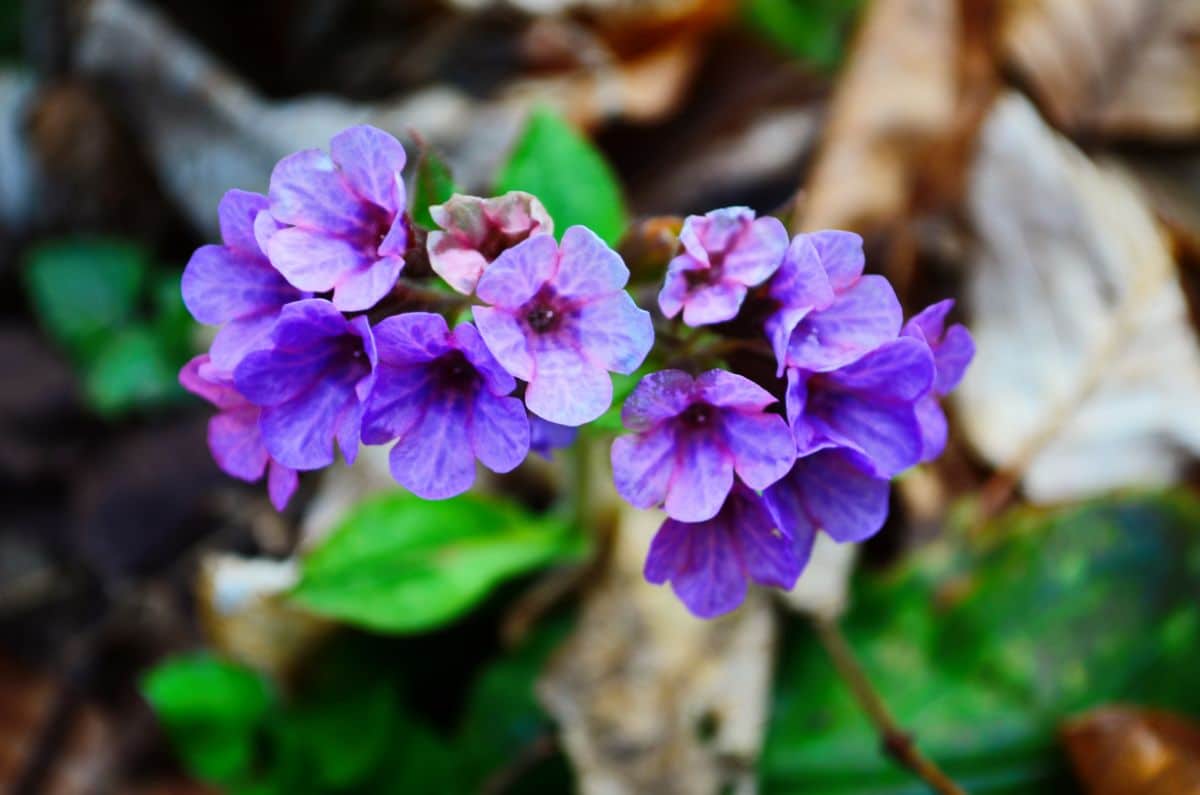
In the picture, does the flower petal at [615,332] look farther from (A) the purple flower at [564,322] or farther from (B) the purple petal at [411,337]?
(B) the purple petal at [411,337]

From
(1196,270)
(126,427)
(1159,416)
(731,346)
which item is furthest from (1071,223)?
(126,427)

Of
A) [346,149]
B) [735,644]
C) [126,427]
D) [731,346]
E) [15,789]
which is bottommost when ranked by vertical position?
[15,789]

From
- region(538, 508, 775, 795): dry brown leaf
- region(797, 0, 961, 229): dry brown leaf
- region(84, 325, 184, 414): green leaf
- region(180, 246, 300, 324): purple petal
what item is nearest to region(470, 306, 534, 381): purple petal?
region(180, 246, 300, 324): purple petal

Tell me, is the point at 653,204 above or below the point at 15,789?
above

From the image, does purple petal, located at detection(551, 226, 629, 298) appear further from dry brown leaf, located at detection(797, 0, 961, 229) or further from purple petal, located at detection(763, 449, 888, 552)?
dry brown leaf, located at detection(797, 0, 961, 229)

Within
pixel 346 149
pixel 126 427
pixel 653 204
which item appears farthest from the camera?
pixel 653 204

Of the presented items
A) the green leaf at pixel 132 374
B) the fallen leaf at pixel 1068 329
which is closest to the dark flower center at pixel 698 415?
the fallen leaf at pixel 1068 329

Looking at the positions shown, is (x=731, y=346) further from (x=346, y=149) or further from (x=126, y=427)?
(x=126, y=427)
